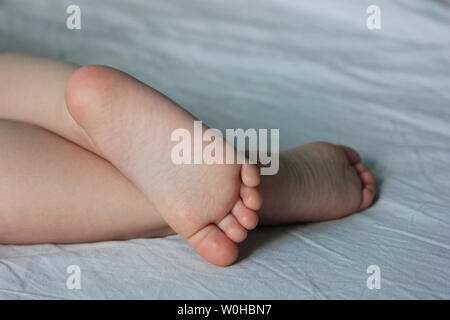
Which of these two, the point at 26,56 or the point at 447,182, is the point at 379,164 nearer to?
the point at 447,182

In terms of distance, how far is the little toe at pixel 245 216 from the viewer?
2.43 ft

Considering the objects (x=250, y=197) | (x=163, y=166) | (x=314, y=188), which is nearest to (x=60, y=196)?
(x=163, y=166)

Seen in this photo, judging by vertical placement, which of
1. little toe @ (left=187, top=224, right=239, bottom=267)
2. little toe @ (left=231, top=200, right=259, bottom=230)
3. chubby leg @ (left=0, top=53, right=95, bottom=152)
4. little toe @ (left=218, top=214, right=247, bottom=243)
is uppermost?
chubby leg @ (left=0, top=53, right=95, bottom=152)

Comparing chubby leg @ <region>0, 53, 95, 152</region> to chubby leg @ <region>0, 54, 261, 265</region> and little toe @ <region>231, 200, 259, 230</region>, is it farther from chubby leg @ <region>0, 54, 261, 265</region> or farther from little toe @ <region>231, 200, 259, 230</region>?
little toe @ <region>231, 200, 259, 230</region>

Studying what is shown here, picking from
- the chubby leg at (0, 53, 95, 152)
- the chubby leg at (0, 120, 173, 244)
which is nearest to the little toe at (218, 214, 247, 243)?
the chubby leg at (0, 120, 173, 244)

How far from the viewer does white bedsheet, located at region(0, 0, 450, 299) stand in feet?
2.38

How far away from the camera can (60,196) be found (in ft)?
2.54

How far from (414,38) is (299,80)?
1.45 ft

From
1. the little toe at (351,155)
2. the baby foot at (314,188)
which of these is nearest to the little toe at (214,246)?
the baby foot at (314,188)

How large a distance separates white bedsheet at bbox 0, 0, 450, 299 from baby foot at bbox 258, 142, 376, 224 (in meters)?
0.02

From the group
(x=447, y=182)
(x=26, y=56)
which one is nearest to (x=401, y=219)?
(x=447, y=182)

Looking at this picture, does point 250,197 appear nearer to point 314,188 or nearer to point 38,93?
point 314,188

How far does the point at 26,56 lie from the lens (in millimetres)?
899

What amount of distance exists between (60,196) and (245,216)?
0.82ft
